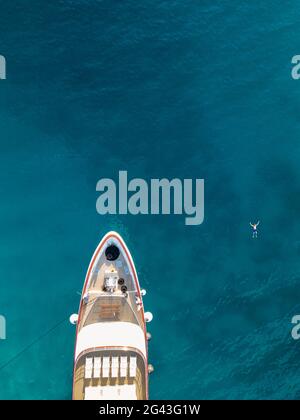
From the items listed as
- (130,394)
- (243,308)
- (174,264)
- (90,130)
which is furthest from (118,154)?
(130,394)

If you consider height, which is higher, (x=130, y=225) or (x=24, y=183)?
(x=24, y=183)

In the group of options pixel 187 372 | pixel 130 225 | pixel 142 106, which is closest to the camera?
pixel 187 372

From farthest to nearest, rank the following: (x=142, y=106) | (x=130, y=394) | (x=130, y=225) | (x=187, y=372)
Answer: (x=142, y=106)
(x=130, y=225)
(x=187, y=372)
(x=130, y=394)

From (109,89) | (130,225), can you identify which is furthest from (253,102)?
(130,225)

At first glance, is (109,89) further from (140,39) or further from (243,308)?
(243,308)

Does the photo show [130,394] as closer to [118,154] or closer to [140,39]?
[118,154]

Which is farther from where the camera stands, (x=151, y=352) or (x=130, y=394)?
(x=151, y=352)

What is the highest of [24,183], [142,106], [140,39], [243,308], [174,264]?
[140,39]
